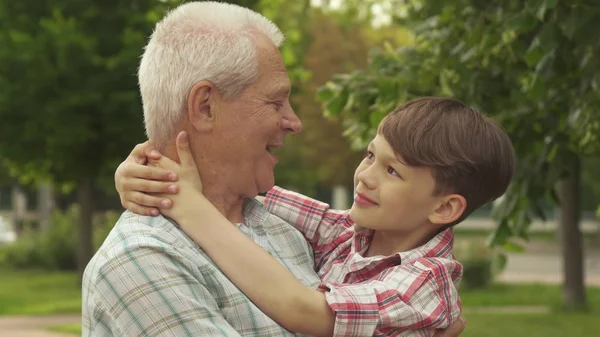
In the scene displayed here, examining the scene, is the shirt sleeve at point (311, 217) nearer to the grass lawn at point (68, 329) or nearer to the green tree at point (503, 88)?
the green tree at point (503, 88)

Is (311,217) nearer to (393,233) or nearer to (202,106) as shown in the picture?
(393,233)

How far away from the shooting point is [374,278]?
113 inches

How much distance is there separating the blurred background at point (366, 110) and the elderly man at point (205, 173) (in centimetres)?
233

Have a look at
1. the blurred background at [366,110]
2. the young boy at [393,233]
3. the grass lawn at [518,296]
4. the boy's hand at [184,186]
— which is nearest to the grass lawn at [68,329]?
the blurred background at [366,110]

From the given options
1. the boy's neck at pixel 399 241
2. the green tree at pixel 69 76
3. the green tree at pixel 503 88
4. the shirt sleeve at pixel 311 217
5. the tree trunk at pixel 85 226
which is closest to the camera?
the boy's neck at pixel 399 241

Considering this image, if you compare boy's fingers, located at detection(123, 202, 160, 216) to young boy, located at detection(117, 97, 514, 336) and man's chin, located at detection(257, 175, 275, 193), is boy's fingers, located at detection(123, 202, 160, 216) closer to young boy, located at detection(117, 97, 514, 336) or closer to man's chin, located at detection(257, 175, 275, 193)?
young boy, located at detection(117, 97, 514, 336)

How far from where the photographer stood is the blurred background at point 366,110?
20.5ft

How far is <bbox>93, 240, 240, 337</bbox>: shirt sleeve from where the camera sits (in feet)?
8.07

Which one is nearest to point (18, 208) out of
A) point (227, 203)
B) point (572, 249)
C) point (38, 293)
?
point (38, 293)

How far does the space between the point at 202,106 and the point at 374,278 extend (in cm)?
64

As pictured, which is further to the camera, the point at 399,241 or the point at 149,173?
the point at 399,241

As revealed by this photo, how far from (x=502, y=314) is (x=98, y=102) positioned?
7.43 meters

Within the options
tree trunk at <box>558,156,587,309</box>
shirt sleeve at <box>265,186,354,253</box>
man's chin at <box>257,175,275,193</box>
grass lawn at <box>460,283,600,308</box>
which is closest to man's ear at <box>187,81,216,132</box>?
man's chin at <box>257,175,275,193</box>

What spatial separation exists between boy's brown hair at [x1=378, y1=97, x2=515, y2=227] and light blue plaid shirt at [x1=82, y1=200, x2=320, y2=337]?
1.95 ft
